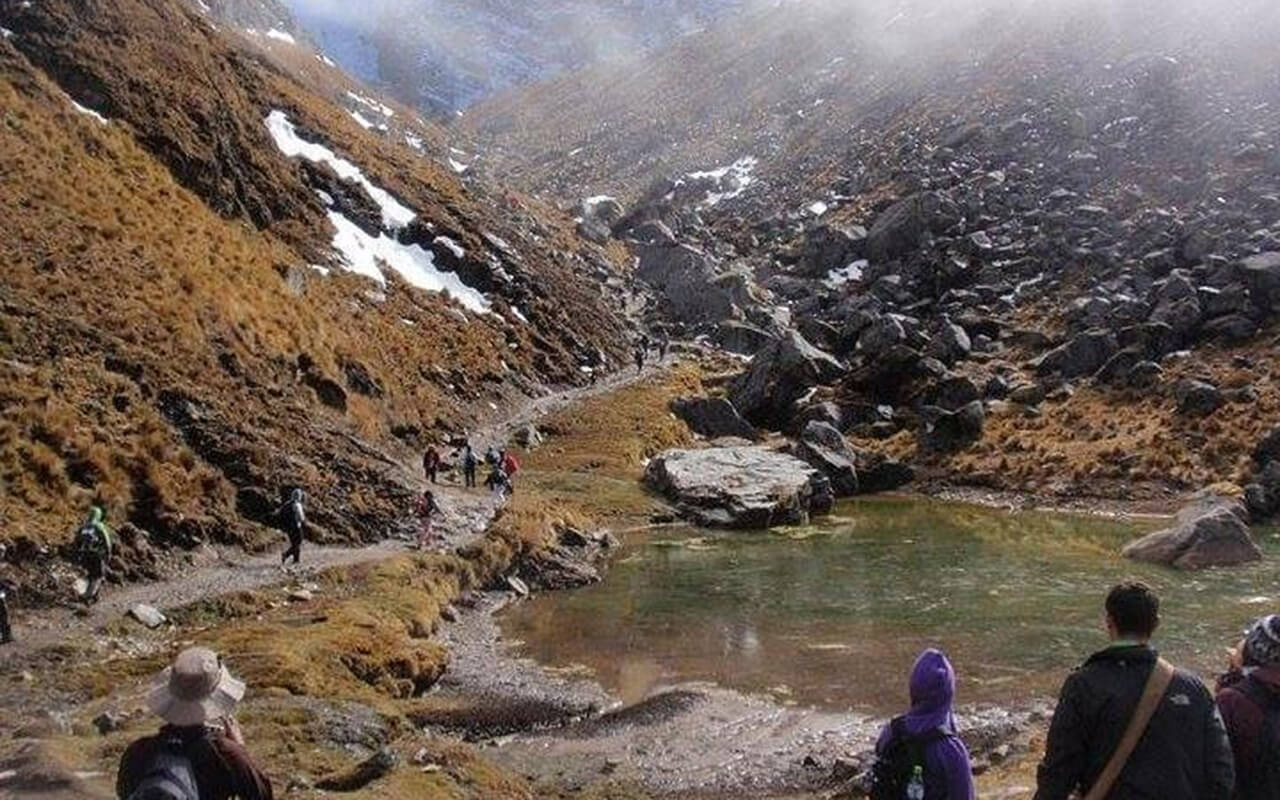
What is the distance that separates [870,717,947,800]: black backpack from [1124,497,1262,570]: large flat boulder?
1360 inches

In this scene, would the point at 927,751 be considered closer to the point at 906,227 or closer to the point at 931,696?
the point at 931,696

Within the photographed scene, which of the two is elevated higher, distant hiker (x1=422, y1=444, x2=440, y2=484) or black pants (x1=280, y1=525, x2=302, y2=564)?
distant hiker (x1=422, y1=444, x2=440, y2=484)

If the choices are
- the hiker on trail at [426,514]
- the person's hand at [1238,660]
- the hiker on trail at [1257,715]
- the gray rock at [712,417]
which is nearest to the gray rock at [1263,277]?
the gray rock at [712,417]

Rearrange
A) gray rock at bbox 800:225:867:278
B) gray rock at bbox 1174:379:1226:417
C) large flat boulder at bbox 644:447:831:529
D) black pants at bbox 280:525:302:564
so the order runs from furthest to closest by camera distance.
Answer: gray rock at bbox 800:225:867:278 < gray rock at bbox 1174:379:1226:417 < large flat boulder at bbox 644:447:831:529 < black pants at bbox 280:525:302:564

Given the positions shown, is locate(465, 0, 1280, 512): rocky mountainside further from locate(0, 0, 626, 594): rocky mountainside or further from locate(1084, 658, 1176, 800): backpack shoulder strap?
locate(1084, 658, 1176, 800): backpack shoulder strap

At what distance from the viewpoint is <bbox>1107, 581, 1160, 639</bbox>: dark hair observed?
25.2ft

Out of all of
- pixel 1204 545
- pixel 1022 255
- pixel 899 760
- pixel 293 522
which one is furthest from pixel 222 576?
pixel 1022 255

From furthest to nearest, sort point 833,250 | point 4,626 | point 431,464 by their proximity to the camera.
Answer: point 833,250 → point 431,464 → point 4,626

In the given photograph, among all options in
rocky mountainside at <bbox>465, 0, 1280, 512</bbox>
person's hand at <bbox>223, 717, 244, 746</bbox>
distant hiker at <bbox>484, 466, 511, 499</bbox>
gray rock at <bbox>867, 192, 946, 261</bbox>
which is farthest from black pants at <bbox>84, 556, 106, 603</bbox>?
gray rock at <bbox>867, 192, 946, 261</bbox>

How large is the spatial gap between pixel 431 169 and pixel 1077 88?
75.2m

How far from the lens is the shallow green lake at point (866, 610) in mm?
26812

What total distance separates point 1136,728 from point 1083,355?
68.6 meters

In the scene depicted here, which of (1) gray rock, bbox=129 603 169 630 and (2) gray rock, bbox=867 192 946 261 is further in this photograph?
(2) gray rock, bbox=867 192 946 261

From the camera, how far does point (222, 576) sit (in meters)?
30.5
